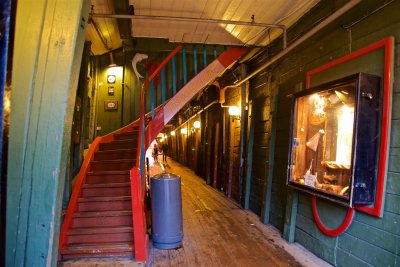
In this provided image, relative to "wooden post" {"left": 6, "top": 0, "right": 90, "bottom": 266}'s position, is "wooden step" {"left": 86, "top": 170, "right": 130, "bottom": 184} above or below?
below

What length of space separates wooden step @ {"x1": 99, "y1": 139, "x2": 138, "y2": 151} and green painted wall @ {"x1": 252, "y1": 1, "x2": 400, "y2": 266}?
11.0 feet

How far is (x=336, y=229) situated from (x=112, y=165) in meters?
4.19

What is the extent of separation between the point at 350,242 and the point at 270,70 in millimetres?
3710

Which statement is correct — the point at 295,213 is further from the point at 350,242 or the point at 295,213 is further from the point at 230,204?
the point at 230,204

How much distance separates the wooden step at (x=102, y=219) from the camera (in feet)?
15.1

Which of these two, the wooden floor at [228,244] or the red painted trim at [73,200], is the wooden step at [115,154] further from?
the wooden floor at [228,244]

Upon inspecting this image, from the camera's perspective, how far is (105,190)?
16.7ft

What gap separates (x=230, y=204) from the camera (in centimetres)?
765

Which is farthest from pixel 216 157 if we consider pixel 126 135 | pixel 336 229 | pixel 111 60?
pixel 336 229

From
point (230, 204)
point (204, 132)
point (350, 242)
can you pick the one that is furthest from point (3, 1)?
point (204, 132)

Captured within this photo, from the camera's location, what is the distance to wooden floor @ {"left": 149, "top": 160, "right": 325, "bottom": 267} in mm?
4066

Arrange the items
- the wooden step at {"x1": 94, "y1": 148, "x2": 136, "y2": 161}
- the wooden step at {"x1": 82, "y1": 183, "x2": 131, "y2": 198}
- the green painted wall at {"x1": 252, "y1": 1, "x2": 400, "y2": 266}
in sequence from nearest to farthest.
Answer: the green painted wall at {"x1": 252, "y1": 1, "x2": 400, "y2": 266}
the wooden step at {"x1": 82, "y1": 183, "x2": 131, "y2": 198}
the wooden step at {"x1": 94, "y1": 148, "x2": 136, "y2": 161}

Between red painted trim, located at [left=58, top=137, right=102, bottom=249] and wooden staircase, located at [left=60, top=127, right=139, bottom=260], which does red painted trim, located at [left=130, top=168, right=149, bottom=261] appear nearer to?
wooden staircase, located at [left=60, top=127, right=139, bottom=260]

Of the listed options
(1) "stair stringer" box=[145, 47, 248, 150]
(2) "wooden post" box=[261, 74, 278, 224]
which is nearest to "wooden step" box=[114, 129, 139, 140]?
(1) "stair stringer" box=[145, 47, 248, 150]
